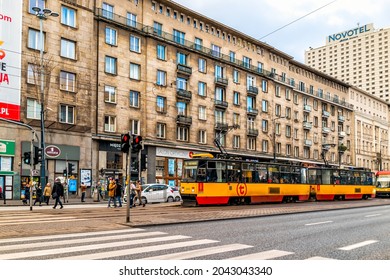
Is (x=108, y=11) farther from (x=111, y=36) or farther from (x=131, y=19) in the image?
(x=131, y=19)

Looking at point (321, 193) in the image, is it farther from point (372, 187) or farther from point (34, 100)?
point (34, 100)

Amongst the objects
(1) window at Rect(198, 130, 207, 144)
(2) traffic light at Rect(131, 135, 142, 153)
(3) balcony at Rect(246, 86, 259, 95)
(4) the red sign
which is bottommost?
(2) traffic light at Rect(131, 135, 142, 153)

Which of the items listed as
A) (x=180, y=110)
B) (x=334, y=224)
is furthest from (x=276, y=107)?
(x=334, y=224)

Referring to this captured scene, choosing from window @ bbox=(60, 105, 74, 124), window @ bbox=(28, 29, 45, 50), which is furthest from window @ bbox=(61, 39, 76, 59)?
window @ bbox=(60, 105, 74, 124)

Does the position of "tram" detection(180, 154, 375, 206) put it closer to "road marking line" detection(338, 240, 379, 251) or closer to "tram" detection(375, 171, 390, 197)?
"tram" detection(375, 171, 390, 197)

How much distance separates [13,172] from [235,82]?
97.3 feet

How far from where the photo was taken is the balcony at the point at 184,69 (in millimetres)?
46094

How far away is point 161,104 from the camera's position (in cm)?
4412

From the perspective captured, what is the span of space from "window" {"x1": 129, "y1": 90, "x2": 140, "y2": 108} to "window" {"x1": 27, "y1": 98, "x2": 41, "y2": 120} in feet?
31.7

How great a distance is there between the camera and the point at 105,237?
10.9 metres

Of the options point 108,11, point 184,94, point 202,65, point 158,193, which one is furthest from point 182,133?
point 158,193

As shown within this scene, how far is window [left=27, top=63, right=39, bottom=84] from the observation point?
1335 inches

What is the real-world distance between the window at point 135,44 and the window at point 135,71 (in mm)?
1507

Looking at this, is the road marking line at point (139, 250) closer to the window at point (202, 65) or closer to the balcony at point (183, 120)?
the balcony at point (183, 120)
